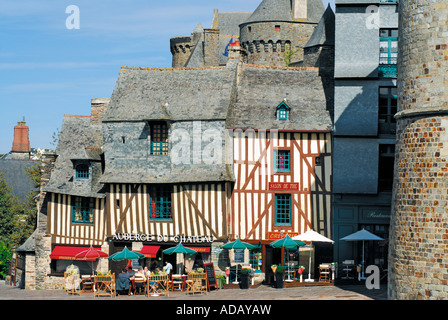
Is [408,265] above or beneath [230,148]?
beneath

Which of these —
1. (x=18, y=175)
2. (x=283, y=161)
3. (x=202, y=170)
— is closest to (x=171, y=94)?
(x=202, y=170)

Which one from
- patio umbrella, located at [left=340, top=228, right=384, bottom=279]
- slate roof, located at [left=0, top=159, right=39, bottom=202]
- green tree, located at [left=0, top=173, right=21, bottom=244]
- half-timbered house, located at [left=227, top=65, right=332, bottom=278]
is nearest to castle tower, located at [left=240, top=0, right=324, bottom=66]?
green tree, located at [left=0, top=173, right=21, bottom=244]

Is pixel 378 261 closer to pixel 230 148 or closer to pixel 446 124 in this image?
pixel 230 148

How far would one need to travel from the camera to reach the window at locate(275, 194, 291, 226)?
30.1 metres

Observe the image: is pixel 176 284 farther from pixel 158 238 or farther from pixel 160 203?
pixel 160 203

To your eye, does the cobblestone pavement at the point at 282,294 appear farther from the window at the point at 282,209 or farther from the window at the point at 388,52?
the window at the point at 388,52

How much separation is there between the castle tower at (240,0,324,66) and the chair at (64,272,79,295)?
21.8 meters

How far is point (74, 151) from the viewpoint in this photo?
32.8 m

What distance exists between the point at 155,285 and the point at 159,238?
16.2ft

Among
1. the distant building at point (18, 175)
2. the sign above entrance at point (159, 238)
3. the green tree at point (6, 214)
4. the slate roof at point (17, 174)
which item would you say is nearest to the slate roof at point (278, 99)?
the sign above entrance at point (159, 238)

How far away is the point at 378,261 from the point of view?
1130 inches

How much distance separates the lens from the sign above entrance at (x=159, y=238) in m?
29.8
